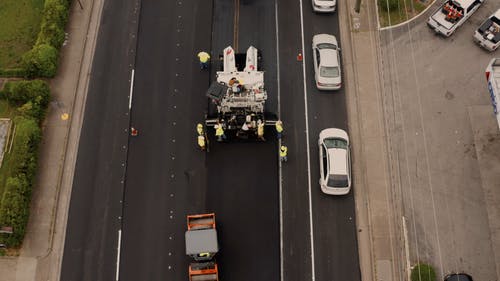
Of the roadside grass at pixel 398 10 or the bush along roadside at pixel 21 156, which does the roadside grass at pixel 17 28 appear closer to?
the bush along roadside at pixel 21 156

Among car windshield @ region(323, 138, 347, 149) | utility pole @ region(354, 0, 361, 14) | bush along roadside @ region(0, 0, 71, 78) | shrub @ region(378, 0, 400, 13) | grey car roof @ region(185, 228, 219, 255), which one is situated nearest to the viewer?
grey car roof @ region(185, 228, 219, 255)

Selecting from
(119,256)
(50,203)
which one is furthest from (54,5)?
(119,256)

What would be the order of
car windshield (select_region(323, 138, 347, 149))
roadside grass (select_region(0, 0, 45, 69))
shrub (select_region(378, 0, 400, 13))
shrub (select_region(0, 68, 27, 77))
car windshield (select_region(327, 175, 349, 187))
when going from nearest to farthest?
car windshield (select_region(327, 175, 349, 187))
car windshield (select_region(323, 138, 347, 149))
shrub (select_region(0, 68, 27, 77))
roadside grass (select_region(0, 0, 45, 69))
shrub (select_region(378, 0, 400, 13))

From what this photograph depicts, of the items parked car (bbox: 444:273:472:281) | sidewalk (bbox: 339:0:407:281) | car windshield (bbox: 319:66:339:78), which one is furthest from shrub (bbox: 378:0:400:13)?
parked car (bbox: 444:273:472:281)

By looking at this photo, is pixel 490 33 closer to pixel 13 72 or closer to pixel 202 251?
pixel 202 251

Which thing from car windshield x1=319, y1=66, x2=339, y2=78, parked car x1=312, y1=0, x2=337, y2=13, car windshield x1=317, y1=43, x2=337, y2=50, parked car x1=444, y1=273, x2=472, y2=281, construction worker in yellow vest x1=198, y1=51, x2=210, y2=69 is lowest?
parked car x1=444, y1=273, x2=472, y2=281

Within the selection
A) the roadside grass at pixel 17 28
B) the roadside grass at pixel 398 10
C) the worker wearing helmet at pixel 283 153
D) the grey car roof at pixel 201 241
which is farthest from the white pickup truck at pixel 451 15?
the roadside grass at pixel 17 28

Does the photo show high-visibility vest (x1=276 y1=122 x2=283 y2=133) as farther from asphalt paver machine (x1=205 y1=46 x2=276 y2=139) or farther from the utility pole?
the utility pole

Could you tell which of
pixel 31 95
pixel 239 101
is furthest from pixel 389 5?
pixel 31 95
